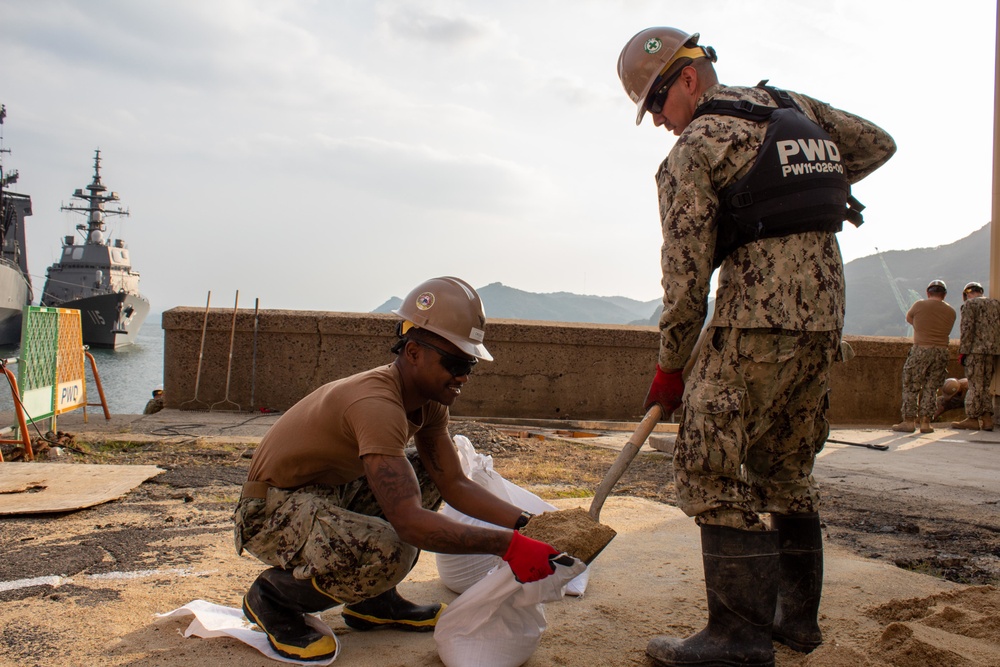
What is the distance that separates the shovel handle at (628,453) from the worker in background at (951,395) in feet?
32.7

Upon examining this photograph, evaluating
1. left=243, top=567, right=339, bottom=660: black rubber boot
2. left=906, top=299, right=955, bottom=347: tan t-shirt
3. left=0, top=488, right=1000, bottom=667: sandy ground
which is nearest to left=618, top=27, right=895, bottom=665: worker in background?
left=0, top=488, right=1000, bottom=667: sandy ground

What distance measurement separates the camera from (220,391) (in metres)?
8.75

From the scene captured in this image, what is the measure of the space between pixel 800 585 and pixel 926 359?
314 inches

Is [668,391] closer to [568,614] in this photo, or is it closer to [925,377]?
[568,614]

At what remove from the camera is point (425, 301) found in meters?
2.55

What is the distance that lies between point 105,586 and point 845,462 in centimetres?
567

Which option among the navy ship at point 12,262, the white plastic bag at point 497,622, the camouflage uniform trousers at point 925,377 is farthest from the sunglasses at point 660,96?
the navy ship at point 12,262

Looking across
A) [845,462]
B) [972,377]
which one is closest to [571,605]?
[845,462]

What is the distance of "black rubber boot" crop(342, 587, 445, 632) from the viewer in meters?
2.75

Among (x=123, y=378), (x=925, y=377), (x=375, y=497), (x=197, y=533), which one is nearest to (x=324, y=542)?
(x=375, y=497)

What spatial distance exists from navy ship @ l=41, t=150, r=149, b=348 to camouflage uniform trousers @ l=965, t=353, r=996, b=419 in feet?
170

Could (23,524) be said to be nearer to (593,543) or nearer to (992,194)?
(593,543)

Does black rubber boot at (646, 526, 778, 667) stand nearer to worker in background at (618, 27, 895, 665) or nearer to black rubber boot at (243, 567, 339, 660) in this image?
worker in background at (618, 27, 895, 665)

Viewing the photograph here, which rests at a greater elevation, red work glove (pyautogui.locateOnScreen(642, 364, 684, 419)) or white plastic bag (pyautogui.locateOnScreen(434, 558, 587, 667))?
red work glove (pyautogui.locateOnScreen(642, 364, 684, 419))
